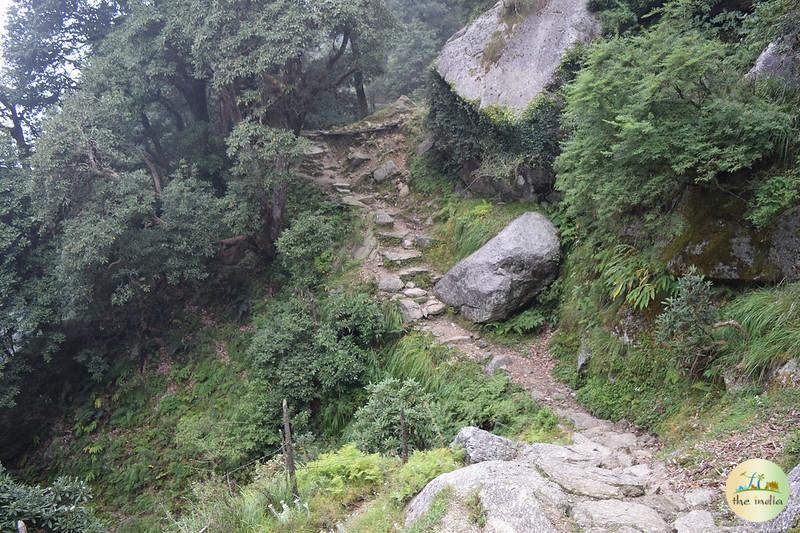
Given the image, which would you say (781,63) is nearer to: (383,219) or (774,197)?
(774,197)

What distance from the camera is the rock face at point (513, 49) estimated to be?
34.2ft

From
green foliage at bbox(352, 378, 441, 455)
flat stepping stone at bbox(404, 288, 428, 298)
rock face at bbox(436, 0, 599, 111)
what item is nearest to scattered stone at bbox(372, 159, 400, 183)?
rock face at bbox(436, 0, 599, 111)

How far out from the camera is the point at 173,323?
44.3ft

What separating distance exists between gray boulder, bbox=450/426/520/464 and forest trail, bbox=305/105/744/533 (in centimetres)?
63

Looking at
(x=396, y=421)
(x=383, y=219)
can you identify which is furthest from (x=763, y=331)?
(x=383, y=219)

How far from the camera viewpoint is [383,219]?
13070 millimetres

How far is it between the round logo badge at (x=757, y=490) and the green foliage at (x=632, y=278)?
9.47 feet

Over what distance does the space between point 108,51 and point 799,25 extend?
14.9 metres

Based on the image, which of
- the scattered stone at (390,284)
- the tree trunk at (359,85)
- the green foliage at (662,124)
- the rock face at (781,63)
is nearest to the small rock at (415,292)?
the scattered stone at (390,284)

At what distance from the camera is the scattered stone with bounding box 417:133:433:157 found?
46.0ft

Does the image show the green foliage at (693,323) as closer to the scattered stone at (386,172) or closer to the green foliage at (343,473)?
the green foliage at (343,473)

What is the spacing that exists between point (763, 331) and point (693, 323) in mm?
650

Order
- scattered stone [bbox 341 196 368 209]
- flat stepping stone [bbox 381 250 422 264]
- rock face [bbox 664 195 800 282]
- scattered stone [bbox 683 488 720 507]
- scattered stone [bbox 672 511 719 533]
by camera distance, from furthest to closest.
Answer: scattered stone [bbox 341 196 368 209] < flat stepping stone [bbox 381 250 422 264] < rock face [bbox 664 195 800 282] < scattered stone [bbox 683 488 720 507] < scattered stone [bbox 672 511 719 533]

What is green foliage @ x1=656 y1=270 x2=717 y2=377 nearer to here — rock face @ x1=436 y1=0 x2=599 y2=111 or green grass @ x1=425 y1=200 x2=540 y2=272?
green grass @ x1=425 y1=200 x2=540 y2=272
